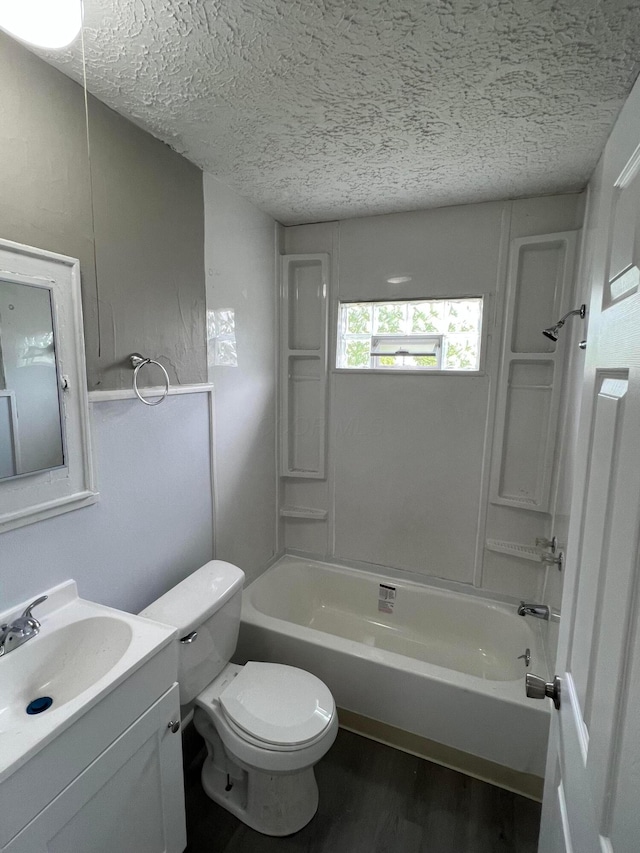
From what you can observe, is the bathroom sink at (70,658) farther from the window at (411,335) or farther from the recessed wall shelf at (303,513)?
the window at (411,335)

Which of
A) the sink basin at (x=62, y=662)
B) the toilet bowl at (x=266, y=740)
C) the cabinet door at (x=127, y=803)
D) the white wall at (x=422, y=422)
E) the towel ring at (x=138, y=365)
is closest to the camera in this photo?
the cabinet door at (x=127, y=803)

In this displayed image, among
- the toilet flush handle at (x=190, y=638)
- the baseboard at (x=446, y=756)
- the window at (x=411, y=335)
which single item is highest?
the window at (x=411, y=335)

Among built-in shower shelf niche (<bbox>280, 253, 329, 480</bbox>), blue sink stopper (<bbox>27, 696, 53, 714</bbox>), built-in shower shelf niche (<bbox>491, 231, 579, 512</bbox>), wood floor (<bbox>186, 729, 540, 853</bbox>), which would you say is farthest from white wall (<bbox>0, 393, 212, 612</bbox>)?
built-in shower shelf niche (<bbox>491, 231, 579, 512</bbox>)

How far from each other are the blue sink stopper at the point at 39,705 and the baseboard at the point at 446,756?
4.16 feet

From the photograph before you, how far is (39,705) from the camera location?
107 centimetres

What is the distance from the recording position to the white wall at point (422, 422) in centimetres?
206

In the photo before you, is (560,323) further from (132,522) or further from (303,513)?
(132,522)

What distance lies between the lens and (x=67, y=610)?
126 cm

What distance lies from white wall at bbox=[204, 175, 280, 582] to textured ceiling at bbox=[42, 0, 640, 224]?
0.29 meters

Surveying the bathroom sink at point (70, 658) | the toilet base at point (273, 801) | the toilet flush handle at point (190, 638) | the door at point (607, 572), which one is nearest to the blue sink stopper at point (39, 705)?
the bathroom sink at point (70, 658)

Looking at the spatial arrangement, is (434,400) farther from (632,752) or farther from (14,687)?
(14,687)

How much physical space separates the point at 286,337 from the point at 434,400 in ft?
3.05

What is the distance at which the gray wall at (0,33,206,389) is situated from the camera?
3.57 feet

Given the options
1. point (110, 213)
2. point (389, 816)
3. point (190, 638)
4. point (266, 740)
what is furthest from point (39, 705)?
point (110, 213)
